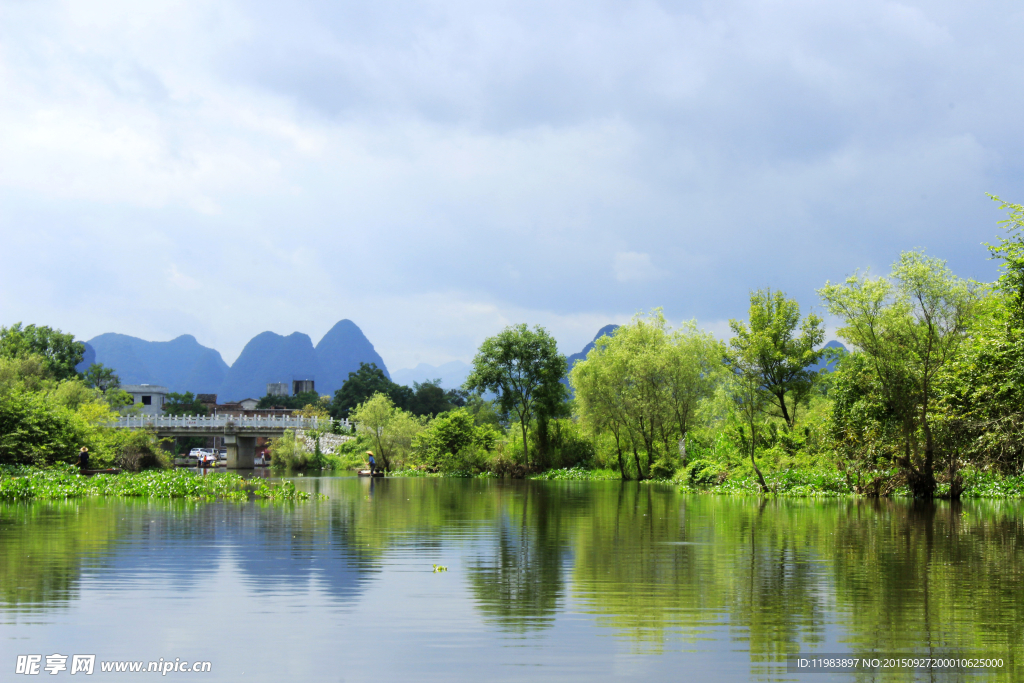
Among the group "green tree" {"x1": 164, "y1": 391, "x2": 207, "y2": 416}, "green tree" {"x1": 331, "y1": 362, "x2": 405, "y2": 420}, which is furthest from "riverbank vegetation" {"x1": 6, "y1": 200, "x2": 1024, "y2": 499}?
"green tree" {"x1": 331, "y1": 362, "x2": 405, "y2": 420}

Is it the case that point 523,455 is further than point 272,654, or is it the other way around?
point 523,455

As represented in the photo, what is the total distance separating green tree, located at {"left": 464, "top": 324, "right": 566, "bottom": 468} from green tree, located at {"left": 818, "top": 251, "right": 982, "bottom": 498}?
3478 centimetres

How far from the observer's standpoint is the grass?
26516mm

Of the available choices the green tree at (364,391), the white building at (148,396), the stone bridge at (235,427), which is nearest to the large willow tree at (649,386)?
the stone bridge at (235,427)

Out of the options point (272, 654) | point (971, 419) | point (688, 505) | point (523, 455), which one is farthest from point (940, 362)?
point (523, 455)

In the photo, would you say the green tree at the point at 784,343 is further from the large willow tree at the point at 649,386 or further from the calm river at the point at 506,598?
the calm river at the point at 506,598

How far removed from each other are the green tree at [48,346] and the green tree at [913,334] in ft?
267

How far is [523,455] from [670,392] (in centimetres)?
1698

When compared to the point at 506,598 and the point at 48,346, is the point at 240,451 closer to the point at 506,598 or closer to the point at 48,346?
the point at 48,346

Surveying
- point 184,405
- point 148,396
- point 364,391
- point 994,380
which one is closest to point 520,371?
point 994,380

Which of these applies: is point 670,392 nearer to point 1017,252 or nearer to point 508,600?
point 1017,252

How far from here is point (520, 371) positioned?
6166 centimetres

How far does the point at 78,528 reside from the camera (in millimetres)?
16609

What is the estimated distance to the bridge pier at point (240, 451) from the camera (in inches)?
3406
